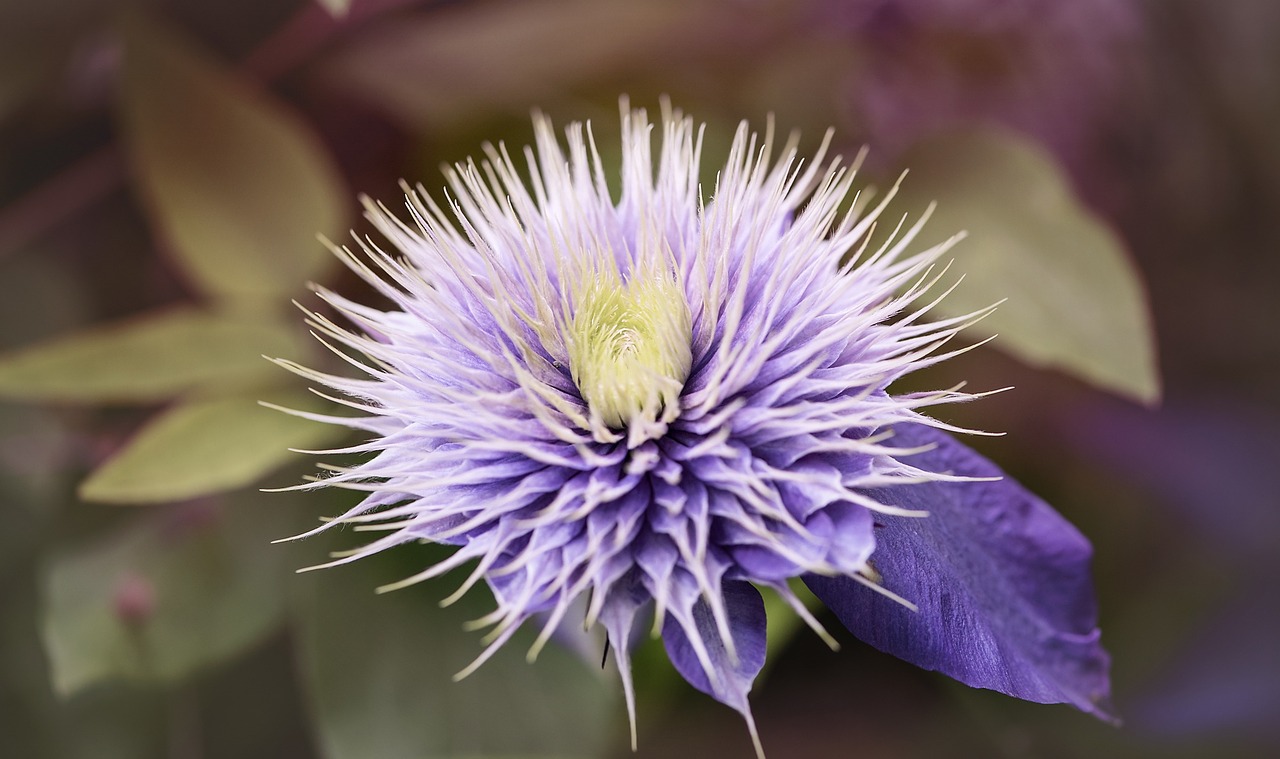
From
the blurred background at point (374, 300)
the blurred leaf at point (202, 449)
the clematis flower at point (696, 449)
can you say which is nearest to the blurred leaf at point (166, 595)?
the blurred background at point (374, 300)

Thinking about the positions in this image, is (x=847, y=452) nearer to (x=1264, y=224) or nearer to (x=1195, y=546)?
(x=1195, y=546)

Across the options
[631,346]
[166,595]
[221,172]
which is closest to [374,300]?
[221,172]

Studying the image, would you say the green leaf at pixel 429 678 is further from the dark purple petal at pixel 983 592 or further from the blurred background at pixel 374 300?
the dark purple petal at pixel 983 592

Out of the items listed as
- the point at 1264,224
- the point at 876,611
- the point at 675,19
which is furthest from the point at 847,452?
the point at 1264,224

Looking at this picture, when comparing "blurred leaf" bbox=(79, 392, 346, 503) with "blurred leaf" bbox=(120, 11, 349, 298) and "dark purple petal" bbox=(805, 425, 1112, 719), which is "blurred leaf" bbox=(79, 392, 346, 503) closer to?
"blurred leaf" bbox=(120, 11, 349, 298)

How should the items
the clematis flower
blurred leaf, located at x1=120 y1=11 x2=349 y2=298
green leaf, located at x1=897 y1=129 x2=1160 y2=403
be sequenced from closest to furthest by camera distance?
the clematis flower
green leaf, located at x1=897 y1=129 x2=1160 y2=403
blurred leaf, located at x1=120 y1=11 x2=349 y2=298

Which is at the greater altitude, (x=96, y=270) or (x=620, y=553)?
(x=96, y=270)

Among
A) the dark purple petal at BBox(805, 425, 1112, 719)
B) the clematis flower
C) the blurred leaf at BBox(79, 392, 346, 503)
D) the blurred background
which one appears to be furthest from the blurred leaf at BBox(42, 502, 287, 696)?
the dark purple petal at BBox(805, 425, 1112, 719)

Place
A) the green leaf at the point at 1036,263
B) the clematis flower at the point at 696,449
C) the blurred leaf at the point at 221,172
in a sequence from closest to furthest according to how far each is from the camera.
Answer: the clematis flower at the point at 696,449 < the green leaf at the point at 1036,263 < the blurred leaf at the point at 221,172
